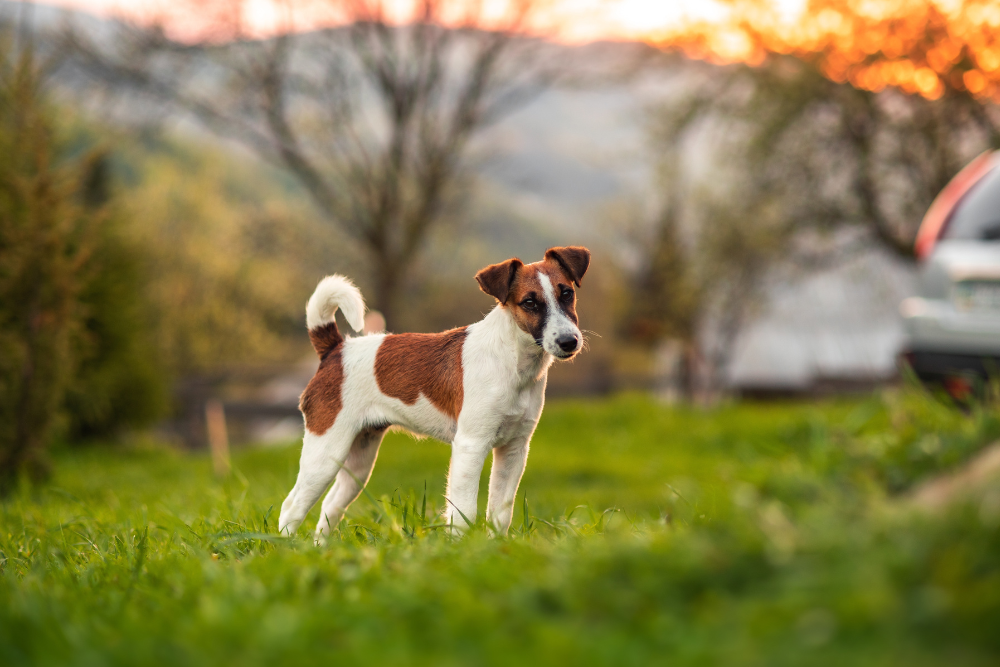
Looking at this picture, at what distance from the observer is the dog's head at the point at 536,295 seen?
349 cm

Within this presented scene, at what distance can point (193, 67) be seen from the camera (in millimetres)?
16375

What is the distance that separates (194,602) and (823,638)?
179cm

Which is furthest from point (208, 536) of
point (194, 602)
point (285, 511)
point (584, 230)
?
point (584, 230)

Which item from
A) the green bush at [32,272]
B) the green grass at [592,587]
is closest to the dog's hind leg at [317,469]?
the green grass at [592,587]

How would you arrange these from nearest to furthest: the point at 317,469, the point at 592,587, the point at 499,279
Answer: the point at 592,587
the point at 499,279
the point at 317,469

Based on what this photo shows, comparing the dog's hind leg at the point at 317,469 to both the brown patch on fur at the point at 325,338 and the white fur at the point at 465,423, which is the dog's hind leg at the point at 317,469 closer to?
the white fur at the point at 465,423

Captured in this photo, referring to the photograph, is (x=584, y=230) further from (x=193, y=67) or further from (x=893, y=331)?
(x=193, y=67)

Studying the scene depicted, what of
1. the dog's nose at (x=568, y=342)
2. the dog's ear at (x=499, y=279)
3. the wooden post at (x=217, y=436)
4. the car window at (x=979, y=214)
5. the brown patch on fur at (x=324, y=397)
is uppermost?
the car window at (x=979, y=214)

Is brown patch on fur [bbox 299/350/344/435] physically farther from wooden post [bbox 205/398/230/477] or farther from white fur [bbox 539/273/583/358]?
wooden post [bbox 205/398/230/477]

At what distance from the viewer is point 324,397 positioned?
12.7 feet

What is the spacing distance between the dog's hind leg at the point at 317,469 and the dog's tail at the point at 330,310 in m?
0.51

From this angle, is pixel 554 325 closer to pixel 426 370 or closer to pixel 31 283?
pixel 426 370

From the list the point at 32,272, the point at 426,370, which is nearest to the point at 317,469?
the point at 426,370

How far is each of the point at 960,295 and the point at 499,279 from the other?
3.95m
